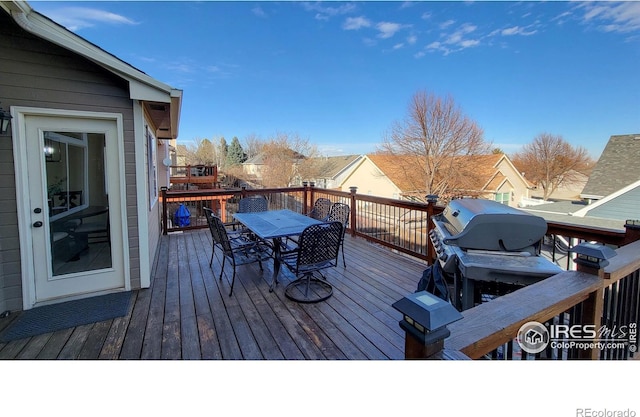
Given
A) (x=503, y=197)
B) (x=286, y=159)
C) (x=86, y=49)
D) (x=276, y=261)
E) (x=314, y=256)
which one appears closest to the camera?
(x=86, y=49)

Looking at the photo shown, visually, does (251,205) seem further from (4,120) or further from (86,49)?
(4,120)

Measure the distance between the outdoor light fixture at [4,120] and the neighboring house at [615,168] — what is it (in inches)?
553

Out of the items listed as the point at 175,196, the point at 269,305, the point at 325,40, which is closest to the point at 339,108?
the point at 325,40

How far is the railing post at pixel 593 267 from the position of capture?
165cm

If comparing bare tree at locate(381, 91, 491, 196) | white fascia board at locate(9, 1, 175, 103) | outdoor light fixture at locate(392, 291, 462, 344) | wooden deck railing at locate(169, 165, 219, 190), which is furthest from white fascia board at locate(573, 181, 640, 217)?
wooden deck railing at locate(169, 165, 219, 190)

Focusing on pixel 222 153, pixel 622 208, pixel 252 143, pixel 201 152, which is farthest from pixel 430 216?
pixel 222 153

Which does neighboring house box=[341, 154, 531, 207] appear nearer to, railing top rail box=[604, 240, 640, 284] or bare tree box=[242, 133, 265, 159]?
bare tree box=[242, 133, 265, 159]

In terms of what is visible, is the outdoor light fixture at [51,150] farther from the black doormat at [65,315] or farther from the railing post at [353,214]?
the railing post at [353,214]

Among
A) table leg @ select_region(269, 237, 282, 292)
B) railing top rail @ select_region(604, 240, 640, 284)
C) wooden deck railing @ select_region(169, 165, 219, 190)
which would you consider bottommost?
table leg @ select_region(269, 237, 282, 292)

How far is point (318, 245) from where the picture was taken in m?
3.06

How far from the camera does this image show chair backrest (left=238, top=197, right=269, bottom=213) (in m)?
5.45

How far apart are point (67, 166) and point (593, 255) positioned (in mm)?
4491

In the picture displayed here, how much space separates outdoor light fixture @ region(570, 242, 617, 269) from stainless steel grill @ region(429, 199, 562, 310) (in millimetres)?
408

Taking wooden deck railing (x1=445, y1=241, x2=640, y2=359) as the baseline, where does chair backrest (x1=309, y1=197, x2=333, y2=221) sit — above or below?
above
